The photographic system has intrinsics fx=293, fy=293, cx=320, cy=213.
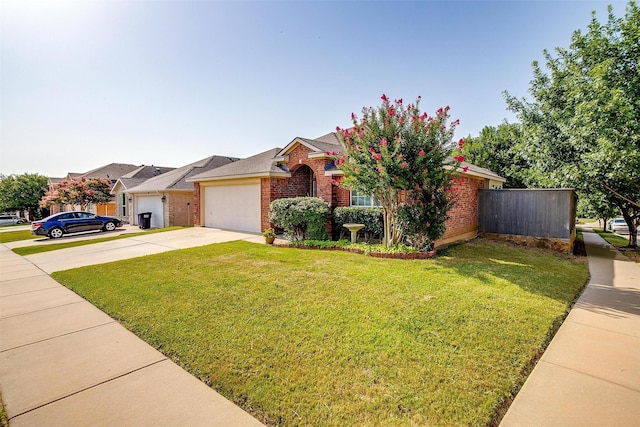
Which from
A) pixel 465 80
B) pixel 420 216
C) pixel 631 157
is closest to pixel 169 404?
pixel 420 216

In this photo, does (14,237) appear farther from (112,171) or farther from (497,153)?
(497,153)

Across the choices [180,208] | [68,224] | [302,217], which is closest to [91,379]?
[302,217]

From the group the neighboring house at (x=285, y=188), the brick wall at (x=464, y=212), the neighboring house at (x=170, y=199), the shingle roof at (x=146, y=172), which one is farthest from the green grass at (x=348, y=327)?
the shingle roof at (x=146, y=172)

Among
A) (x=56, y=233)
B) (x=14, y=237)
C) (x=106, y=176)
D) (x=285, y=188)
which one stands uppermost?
(x=106, y=176)

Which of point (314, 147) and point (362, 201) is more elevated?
point (314, 147)

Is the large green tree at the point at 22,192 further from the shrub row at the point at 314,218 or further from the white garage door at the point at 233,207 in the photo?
the shrub row at the point at 314,218

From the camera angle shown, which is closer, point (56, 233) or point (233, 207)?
point (233, 207)

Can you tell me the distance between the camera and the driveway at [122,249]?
9.49 meters

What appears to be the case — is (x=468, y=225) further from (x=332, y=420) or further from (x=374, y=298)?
(x=332, y=420)

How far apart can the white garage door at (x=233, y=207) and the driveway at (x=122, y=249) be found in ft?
2.98

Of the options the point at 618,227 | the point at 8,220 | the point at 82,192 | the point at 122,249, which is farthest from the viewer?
the point at 8,220

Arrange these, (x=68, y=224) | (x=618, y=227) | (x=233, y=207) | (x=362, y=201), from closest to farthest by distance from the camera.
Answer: (x=362, y=201)
(x=233, y=207)
(x=68, y=224)
(x=618, y=227)

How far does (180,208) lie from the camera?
21.1 m

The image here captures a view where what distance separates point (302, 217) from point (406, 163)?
446cm
